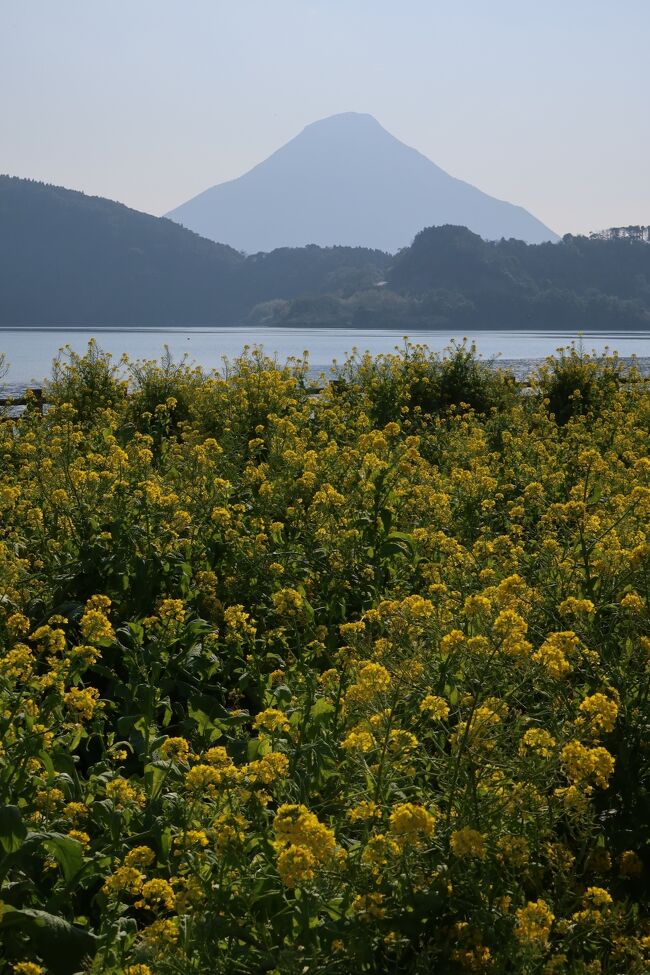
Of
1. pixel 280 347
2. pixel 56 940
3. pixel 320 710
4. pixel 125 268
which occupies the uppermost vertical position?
pixel 125 268

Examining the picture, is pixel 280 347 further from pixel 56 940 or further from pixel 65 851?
pixel 56 940

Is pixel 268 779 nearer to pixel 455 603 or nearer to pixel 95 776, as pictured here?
pixel 95 776

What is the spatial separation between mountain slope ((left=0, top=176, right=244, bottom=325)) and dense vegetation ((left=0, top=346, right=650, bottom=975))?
139 meters

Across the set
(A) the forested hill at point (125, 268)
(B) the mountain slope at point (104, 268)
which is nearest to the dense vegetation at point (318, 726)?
(A) the forested hill at point (125, 268)

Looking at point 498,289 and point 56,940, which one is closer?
point 56,940

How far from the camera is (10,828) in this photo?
2.47m

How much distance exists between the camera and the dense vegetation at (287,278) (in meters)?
114

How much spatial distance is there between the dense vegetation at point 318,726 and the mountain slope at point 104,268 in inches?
5471

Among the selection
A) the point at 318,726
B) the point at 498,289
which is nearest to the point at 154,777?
the point at 318,726

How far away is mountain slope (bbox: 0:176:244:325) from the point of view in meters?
145

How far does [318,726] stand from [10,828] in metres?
1.17

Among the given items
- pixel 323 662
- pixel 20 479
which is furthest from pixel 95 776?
pixel 20 479

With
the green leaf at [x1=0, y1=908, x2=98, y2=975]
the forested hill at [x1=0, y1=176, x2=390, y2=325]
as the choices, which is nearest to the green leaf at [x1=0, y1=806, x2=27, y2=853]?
the green leaf at [x1=0, y1=908, x2=98, y2=975]

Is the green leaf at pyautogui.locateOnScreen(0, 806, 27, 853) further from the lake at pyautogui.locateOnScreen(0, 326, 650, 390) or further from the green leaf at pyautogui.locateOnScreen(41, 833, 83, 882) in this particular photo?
the lake at pyautogui.locateOnScreen(0, 326, 650, 390)
